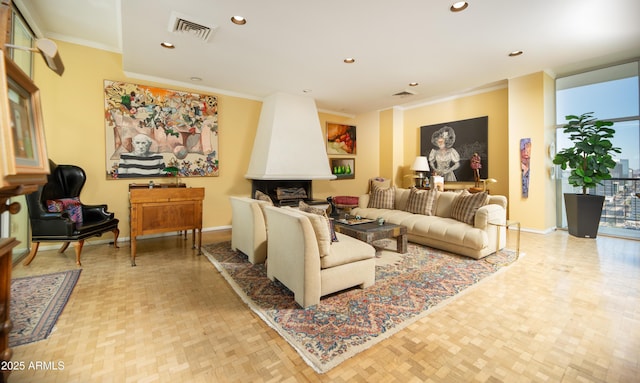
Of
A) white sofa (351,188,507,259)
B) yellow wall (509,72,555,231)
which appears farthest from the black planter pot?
white sofa (351,188,507,259)

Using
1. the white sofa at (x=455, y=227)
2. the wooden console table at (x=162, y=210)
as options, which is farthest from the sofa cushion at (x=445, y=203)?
the wooden console table at (x=162, y=210)

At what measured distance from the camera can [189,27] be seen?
314 centimetres

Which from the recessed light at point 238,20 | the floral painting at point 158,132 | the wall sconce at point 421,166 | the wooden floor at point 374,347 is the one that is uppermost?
the recessed light at point 238,20

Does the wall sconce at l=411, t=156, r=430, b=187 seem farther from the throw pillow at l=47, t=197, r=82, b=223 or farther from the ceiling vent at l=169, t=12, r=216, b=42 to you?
the throw pillow at l=47, t=197, r=82, b=223

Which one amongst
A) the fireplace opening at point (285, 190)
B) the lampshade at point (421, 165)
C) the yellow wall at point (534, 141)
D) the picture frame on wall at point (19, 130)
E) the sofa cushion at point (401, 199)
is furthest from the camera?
the lampshade at point (421, 165)

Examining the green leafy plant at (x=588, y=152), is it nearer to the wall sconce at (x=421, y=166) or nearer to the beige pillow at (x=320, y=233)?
the wall sconce at (x=421, y=166)

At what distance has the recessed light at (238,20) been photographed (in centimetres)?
300

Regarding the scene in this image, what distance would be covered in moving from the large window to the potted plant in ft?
0.92

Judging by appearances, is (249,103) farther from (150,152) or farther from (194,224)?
(194,224)

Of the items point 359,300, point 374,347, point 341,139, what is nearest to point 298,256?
point 359,300

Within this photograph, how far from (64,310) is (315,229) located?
213cm

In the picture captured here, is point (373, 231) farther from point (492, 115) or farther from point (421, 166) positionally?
point (492, 115)

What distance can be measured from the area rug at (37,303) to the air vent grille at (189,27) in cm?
287

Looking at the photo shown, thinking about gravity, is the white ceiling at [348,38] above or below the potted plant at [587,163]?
above
